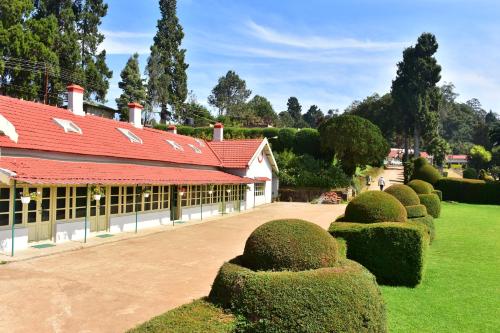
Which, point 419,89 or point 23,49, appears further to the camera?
point 419,89

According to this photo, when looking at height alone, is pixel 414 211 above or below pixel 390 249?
above

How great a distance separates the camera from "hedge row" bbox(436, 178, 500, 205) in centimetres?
3544

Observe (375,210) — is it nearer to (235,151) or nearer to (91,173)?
(91,173)

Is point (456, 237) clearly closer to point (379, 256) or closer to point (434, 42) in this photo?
point (379, 256)

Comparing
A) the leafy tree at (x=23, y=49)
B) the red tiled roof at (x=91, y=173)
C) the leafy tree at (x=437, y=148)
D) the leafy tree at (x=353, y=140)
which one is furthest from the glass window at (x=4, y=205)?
the leafy tree at (x=437, y=148)

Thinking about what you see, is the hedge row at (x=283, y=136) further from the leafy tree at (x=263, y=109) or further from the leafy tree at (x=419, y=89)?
the leafy tree at (x=263, y=109)

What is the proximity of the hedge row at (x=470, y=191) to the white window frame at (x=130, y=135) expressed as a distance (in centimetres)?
2839

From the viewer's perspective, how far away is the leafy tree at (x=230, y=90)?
100312 mm

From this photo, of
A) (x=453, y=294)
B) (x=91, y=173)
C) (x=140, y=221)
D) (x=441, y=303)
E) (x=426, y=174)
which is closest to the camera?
(x=441, y=303)

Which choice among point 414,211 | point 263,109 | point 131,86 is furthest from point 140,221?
point 263,109

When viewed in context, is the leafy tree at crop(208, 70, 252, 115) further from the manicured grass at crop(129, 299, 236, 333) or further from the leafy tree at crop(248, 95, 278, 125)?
the manicured grass at crop(129, 299, 236, 333)

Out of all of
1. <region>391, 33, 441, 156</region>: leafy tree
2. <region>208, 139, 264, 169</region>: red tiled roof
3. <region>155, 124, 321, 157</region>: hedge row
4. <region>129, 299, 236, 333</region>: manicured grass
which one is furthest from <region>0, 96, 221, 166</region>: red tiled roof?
<region>391, 33, 441, 156</region>: leafy tree

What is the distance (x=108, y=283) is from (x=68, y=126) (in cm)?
1037

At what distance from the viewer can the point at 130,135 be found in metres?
21.7
